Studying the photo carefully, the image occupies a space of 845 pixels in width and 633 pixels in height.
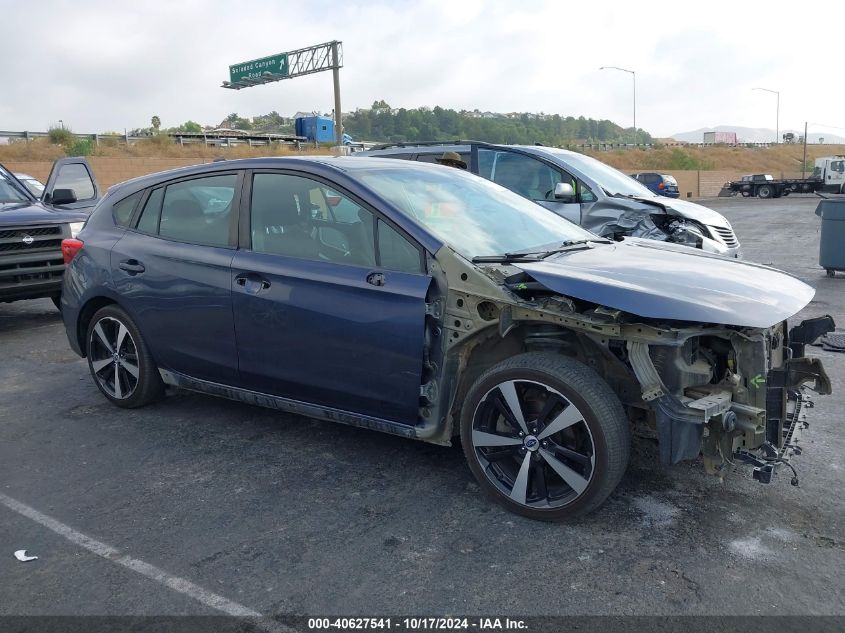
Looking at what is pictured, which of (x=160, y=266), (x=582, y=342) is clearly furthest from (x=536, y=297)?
(x=160, y=266)

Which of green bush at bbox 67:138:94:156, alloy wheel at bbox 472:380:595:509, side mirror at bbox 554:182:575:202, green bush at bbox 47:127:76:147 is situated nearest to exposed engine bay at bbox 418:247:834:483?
alloy wheel at bbox 472:380:595:509

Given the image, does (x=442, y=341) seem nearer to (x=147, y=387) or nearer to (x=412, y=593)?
(x=412, y=593)

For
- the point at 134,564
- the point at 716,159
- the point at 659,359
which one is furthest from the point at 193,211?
the point at 716,159

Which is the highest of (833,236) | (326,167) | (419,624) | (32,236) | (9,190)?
(326,167)

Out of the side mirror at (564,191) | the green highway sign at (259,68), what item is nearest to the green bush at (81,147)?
the green highway sign at (259,68)

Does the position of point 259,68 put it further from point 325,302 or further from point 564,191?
point 325,302

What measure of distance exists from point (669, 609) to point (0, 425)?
14.5 feet

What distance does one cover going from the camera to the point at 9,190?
29.8 ft

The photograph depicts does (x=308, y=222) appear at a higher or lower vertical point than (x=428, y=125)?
lower

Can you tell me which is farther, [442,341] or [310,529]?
[442,341]

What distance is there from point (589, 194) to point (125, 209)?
543 cm

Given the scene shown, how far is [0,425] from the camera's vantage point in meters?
5.23

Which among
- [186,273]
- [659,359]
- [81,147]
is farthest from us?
[81,147]

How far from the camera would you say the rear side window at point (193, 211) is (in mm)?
4723
